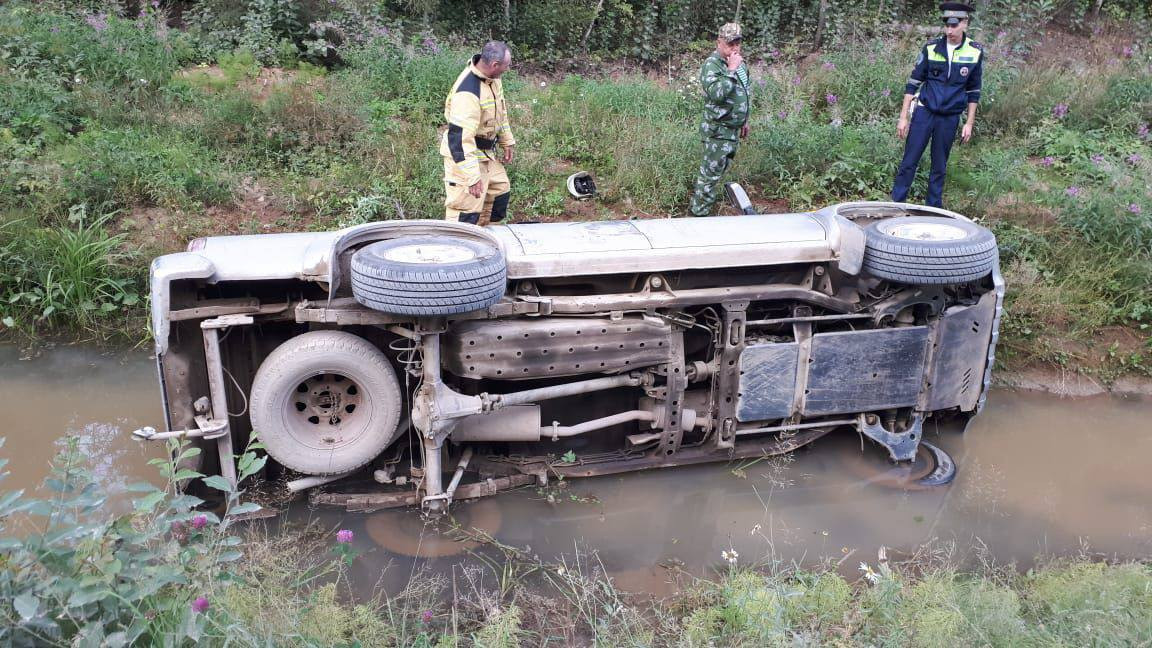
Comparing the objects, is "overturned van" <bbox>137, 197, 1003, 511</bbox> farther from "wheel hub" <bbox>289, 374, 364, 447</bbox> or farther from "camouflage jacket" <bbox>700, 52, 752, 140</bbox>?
"camouflage jacket" <bbox>700, 52, 752, 140</bbox>

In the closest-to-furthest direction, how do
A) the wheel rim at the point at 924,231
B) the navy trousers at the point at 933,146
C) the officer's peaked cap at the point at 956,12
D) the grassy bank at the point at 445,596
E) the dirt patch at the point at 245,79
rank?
the grassy bank at the point at 445,596 → the wheel rim at the point at 924,231 → the officer's peaked cap at the point at 956,12 → the navy trousers at the point at 933,146 → the dirt patch at the point at 245,79

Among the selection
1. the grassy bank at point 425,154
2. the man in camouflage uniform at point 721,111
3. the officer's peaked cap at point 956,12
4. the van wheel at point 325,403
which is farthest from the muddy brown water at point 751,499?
the officer's peaked cap at point 956,12

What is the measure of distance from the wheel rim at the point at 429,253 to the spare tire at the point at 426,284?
0.03 metres

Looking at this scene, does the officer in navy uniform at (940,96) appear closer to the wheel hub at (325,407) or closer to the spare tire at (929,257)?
the spare tire at (929,257)

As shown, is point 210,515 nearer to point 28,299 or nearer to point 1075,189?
point 28,299

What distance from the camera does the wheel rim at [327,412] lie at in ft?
16.0

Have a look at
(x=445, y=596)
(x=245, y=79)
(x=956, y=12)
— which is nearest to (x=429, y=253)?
(x=445, y=596)

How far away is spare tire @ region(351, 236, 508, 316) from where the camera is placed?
4.38m

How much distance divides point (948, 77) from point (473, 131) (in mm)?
3833

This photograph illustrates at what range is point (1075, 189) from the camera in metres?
7.91

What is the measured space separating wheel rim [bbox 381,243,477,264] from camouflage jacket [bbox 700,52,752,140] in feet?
11.4

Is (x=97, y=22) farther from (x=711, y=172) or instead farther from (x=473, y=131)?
(x=711, y=172)

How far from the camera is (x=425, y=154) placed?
332 inches

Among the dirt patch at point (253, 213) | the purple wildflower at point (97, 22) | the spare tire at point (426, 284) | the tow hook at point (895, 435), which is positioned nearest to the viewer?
the spare tire at point (426, 284)
